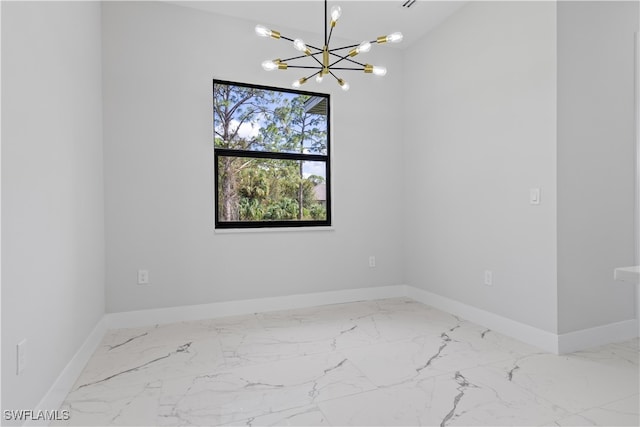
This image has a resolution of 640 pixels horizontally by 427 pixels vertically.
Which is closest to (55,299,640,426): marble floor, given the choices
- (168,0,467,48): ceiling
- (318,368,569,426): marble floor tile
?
(318,368,569,426): marble floor tile

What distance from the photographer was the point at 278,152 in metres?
3.56

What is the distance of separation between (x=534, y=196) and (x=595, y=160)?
503 mm

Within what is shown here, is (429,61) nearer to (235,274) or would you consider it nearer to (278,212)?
(278,212)

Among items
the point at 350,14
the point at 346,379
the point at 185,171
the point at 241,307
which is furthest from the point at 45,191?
the point at 350,14

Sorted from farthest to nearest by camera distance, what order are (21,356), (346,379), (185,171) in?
(185,171) → (346,379) → (21,356)

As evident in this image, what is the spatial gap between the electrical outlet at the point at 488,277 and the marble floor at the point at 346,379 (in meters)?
0.37

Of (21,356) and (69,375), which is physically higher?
(21,356)

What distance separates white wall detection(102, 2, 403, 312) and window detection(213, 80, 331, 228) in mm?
126

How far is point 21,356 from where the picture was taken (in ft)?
4.67

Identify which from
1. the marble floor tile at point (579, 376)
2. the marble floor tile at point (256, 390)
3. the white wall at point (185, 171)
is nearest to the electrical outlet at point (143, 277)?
the white wall at point (185, 171)

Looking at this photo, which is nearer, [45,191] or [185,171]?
[45,191]

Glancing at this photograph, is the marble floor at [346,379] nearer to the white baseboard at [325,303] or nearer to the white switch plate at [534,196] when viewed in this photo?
the white baseboard at [325,303]

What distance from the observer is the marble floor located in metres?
1.67

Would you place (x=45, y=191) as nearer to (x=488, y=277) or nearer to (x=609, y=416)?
(x=609, y=416)
